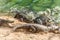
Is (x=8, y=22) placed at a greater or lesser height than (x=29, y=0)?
lesser

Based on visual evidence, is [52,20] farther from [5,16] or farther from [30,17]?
[5,16]

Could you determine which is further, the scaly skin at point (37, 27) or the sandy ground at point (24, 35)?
the scaly skin at point (37, 27)

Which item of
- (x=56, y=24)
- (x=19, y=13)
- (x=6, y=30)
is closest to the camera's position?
(x=6, y=30)

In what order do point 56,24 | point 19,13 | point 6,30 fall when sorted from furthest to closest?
point 19,13, point 56,24, point 6,30

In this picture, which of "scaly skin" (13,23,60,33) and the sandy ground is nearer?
the sandy ground

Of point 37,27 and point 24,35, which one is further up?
point 37,27

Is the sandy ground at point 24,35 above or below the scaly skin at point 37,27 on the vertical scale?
below

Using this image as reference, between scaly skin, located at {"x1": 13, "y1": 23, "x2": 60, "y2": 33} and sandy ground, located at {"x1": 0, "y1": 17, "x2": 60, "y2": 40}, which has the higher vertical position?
scaly skin, located at {"x1": 13, "y1": 23, "x2": 60, "y2": 33}

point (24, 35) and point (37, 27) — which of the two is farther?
point (37, 27)

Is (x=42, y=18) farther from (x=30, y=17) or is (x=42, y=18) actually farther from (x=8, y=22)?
(x=8, y=22)

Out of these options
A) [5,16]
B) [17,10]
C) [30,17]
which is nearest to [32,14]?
[30,17]

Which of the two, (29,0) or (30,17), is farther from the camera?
(29,0)
